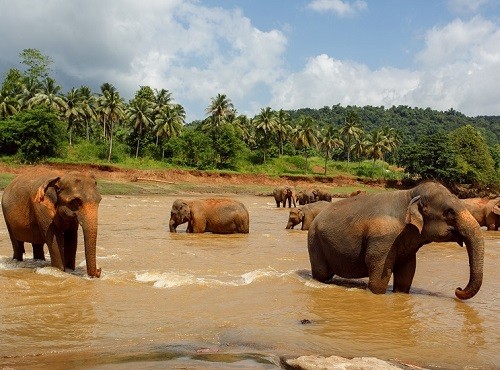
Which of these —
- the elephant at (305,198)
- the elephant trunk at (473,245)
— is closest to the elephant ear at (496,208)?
the elephant trunk at (473,245)

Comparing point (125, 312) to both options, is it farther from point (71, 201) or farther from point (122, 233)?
point (122, 233)

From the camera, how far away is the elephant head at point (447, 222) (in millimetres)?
7445

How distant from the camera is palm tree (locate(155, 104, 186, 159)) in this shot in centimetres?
7581

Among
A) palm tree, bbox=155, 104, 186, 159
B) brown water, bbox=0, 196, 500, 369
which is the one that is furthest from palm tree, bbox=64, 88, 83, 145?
brown water, bbox=0, 196, 500, 369

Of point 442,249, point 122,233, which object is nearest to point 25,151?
point 122,233

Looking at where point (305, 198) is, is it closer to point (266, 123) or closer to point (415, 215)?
point (415, 215)

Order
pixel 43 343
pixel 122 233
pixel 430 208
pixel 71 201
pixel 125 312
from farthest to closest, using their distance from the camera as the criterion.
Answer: pixel 122 233
pixel 71 201
pixel 430 208
pixel 125 312
pixel 43 343

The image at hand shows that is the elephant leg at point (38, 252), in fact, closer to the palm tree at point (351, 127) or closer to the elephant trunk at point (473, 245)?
the elephant trunk at point (473, 245)

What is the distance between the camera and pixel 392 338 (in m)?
6.18

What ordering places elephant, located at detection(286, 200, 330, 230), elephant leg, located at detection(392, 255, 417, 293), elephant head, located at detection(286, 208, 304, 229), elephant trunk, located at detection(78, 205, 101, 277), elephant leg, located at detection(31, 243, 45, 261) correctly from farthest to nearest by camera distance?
elephant head, located at detection(286, 208, 304, 229), elephant, located at detection(286, 200, 330, 230), elephant leg, located at detection(31, 243, 45, 261), elephant trunk, located at detection(78, 205, 101, 277), elephant leg, located at detection(392, 255, 417, 293)

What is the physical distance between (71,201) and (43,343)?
151 inches

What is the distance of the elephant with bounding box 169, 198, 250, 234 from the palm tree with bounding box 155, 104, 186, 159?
57.9 metres

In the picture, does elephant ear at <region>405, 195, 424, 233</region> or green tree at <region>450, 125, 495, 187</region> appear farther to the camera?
green tree at <region>450, 125, 495, 187</region>

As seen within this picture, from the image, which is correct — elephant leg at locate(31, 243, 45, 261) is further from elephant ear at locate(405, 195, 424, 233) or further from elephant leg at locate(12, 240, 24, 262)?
elephant ear at locate(405, 195, 424, 233)
